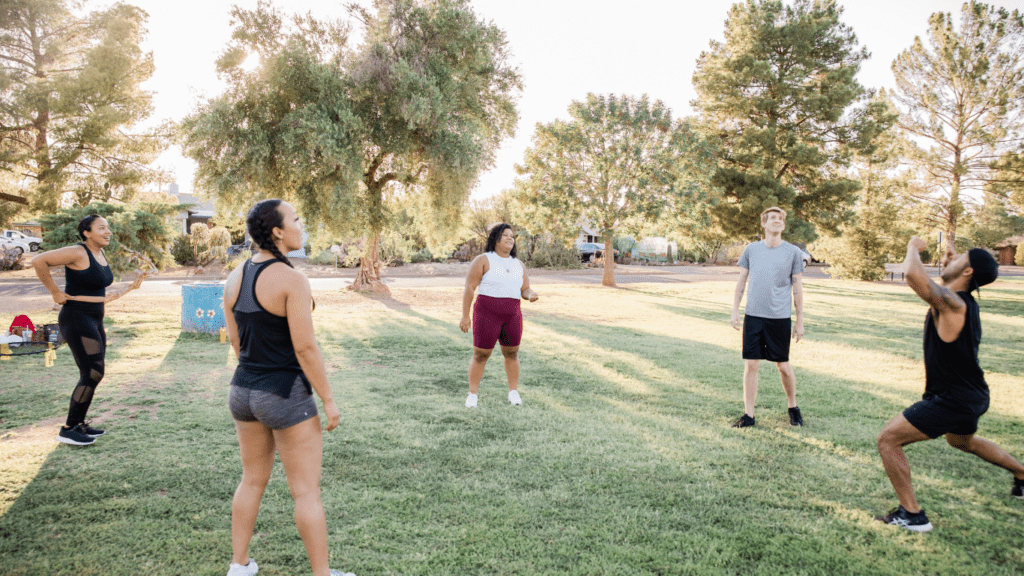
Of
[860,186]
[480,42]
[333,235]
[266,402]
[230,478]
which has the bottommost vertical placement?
[230,478]

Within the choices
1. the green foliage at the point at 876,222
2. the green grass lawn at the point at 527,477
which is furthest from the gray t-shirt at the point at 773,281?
the green foliage at the point at 876,222

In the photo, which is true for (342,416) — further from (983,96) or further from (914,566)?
(983,96)

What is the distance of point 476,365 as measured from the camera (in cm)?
583

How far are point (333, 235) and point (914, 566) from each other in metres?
16.8

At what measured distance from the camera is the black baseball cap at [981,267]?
3049 mm

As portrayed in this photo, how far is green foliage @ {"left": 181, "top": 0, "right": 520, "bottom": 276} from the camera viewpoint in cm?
1536

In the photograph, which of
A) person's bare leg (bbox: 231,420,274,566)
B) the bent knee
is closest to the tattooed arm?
the bent knee

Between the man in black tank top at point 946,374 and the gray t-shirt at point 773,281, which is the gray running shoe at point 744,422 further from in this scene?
the man in black tank top at point 946,374

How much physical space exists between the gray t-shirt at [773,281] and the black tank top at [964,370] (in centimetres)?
193

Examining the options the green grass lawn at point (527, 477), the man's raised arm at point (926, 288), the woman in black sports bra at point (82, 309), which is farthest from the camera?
the woman in black sports bra at point (82, 309)

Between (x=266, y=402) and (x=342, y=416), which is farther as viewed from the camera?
(x=342, y=416)

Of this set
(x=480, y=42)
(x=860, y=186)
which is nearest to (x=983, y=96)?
(x=860, y=186)

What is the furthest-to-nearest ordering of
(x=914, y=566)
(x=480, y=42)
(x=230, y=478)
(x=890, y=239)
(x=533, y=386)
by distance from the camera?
(x=890, y=239) < (x=480, y=42) < (x=533, y=386) < (x=230, y=478) < (x=914, y=566)

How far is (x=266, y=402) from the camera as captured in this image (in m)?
2.36
